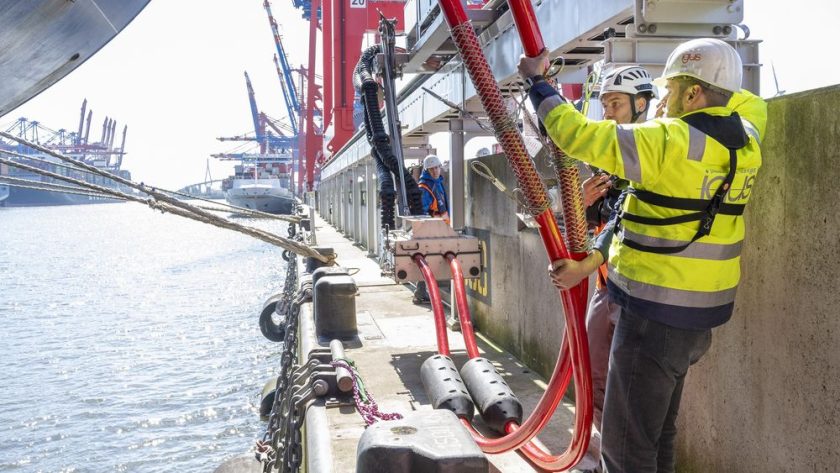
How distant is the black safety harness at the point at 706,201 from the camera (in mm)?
2488

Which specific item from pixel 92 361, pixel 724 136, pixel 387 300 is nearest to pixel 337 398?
pixel 724 136

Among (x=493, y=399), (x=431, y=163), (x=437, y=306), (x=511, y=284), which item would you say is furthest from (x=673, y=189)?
(x=431, y=163)

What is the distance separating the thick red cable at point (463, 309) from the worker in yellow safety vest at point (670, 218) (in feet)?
8.57

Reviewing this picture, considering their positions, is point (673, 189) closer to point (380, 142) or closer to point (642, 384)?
point (642, 384)

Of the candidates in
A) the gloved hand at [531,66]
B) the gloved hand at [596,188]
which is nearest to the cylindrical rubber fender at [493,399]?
the gloved hand at [596,188]

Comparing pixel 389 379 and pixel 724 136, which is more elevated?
pixel 724 136

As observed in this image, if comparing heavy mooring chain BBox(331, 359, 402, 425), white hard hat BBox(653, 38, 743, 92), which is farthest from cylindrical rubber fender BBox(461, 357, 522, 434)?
white hard hat BBox(653, 38, 743, 92)

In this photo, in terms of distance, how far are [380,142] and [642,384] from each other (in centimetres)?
590

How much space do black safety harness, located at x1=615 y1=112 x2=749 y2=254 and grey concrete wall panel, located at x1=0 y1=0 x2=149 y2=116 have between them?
413 centimetres

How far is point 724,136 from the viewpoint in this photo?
248cm

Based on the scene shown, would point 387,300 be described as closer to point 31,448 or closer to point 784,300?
point 31,448

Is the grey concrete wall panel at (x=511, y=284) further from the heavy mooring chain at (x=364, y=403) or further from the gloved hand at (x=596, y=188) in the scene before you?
the gloved hand at (x=596, y=188)

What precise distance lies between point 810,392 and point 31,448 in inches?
395

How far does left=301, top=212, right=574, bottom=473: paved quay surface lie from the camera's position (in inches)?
176
